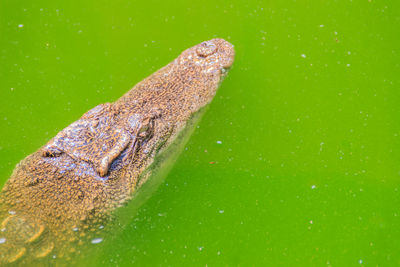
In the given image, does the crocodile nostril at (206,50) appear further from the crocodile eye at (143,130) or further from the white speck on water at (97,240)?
the white speck on water at (97,240)

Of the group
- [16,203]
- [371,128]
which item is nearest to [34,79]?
[16,203]

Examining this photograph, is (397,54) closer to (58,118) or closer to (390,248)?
(390,248)

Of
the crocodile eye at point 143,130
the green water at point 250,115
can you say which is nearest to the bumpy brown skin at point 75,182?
the crocodile eye at point 143,130

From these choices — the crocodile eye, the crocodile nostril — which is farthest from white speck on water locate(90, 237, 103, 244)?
the crocodile nostril

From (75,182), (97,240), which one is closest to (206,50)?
(75,182)

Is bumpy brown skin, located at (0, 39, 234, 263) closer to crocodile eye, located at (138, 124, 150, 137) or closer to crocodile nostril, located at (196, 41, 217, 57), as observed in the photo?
crocodile eye, located at (138, 124, 150, 137)
